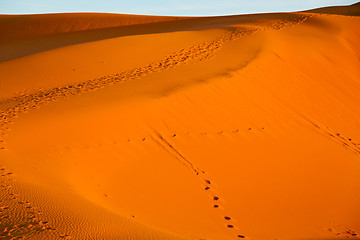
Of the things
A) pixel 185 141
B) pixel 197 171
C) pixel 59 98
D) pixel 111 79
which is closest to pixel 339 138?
pixel 185 141

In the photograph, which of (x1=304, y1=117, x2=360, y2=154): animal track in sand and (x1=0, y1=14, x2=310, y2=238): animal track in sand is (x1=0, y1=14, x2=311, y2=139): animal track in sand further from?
(x1=304, y1=117, x2=360, y2=154): animal track in sand

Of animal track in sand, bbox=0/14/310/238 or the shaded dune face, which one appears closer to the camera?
animal track in sand, bbox=0/14/310/238

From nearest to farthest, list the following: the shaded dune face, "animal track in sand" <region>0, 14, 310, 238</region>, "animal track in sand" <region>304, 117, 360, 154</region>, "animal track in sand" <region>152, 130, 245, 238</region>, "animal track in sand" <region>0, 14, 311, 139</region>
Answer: "animal track in sand" <region>0, 14, 310, 238</region>, the shaded dune face, "animal track in sand" <region>152, 130, 245, 238</region>, "animal track in sand" <region>304, 117, 360, 154</region>, "animal track in sand" <region>0, 14, 311, 139</region>

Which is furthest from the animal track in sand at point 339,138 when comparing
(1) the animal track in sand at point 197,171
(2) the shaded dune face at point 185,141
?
(1) the animal track in sand at point 197,171

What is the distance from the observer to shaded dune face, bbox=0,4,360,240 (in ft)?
16.1

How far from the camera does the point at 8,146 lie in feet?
21.5

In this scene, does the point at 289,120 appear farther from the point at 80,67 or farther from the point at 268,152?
the point at 80,67

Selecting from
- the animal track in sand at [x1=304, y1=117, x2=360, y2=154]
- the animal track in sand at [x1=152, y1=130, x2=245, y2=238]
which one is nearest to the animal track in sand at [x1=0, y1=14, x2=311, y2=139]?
the animal track in sand at [x1=152, y1=130, x2=245, y2=238]

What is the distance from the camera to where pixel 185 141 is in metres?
7.73

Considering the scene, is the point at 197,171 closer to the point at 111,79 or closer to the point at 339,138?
the point at 339,138

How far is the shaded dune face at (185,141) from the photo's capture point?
16.1 ft

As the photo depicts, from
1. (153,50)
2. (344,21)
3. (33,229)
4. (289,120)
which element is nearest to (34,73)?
(153,50)

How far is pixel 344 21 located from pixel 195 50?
7.96 metres

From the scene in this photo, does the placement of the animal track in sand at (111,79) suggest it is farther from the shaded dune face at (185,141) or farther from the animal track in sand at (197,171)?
the animal track in sand at (197,171)
